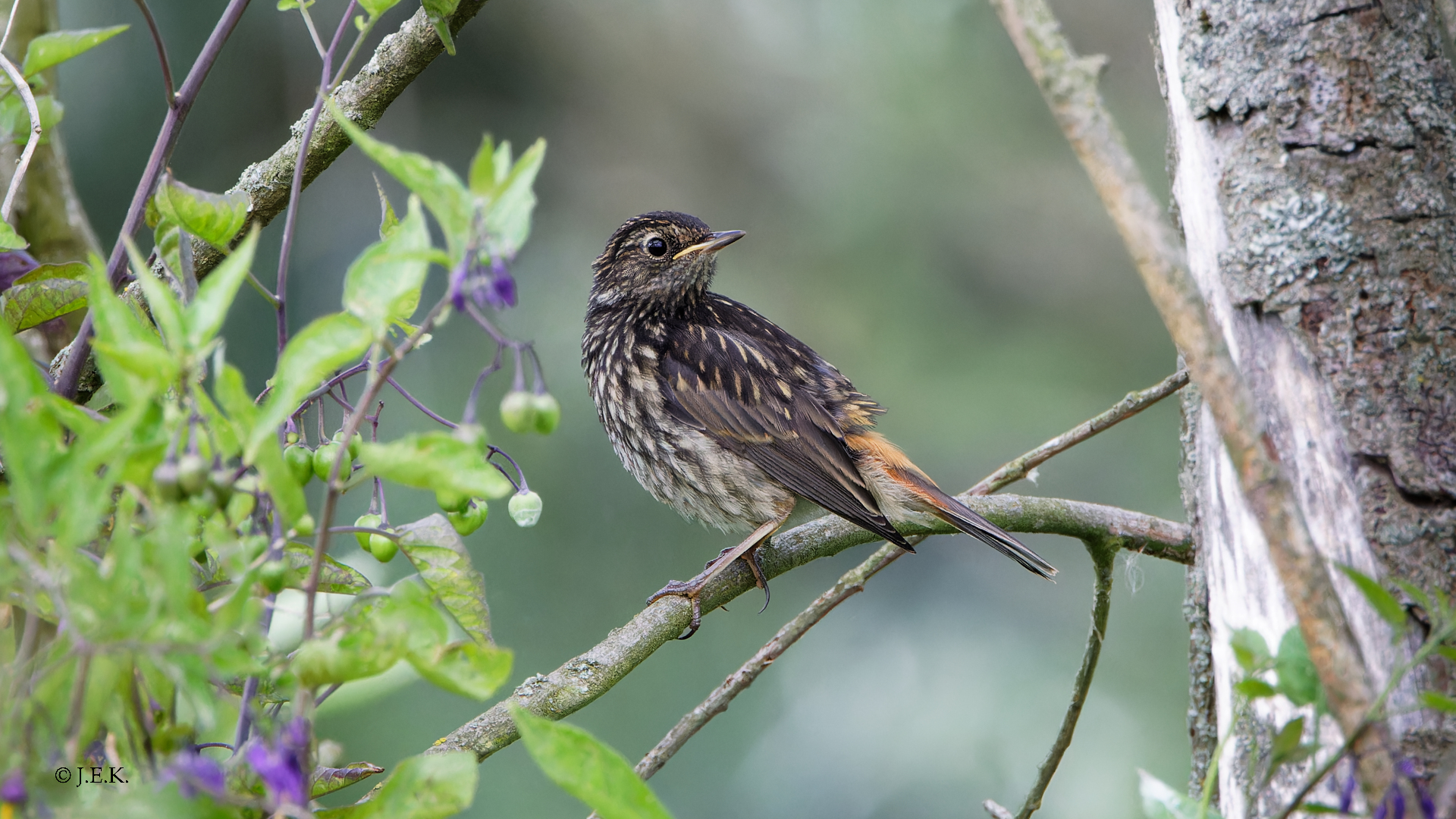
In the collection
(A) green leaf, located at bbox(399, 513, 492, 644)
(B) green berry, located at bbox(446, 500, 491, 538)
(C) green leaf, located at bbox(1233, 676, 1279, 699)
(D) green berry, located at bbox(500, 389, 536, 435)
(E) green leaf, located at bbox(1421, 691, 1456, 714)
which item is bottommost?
(A) green leaf, located at bbox(399, 513, 492, 644)

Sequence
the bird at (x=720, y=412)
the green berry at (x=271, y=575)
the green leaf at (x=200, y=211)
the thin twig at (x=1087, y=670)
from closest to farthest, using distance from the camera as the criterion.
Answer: the green berry at (x=271, y=575) → the green leaf at (x=200, y=211) → the thin twig at (x=1087, y=670) → the bird at (x=720, y=412)

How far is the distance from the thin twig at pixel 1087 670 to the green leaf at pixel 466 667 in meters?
1.95

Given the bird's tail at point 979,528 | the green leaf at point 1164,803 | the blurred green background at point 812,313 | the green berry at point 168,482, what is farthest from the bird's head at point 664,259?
the green berry at point 168,482

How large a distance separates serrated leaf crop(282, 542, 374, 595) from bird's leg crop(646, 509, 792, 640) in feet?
5.42

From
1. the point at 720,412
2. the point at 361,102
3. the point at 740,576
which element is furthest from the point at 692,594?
the point at 361,102

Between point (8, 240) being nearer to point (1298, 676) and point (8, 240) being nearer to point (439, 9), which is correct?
point (439, 9)

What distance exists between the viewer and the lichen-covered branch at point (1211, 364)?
0.86 m

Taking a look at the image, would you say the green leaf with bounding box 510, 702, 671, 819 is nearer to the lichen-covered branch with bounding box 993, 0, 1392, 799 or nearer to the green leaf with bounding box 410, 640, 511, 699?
the green leaf with bounding box 410, 640, 511, 699

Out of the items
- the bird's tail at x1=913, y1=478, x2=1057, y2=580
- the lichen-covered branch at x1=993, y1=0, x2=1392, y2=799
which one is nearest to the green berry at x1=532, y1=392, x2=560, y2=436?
the lichen-covered branch at x1=993, y1=0, x2=1392, y2=799

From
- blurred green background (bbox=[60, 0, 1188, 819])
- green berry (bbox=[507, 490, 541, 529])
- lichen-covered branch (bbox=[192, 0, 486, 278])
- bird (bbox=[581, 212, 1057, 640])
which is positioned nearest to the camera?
green berry (bbox=[507, 490, 541, 529])

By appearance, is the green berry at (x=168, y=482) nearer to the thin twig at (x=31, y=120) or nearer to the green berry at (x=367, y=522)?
the green berry at (x=367, y=522)

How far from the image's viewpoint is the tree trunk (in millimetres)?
1521

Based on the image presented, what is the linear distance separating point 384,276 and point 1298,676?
83cm

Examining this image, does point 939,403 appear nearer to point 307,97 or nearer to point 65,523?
point 307,97
